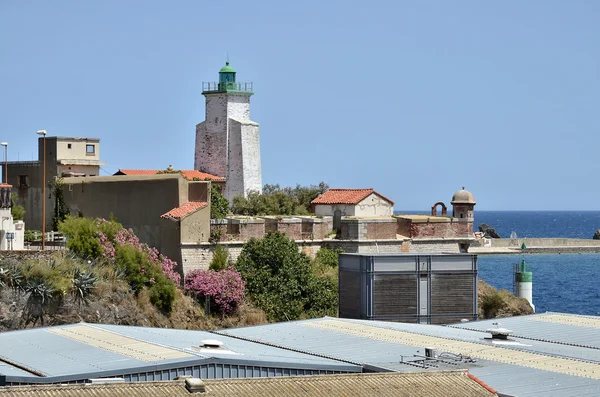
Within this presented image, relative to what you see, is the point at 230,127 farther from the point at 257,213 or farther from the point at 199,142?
the point at 257,213

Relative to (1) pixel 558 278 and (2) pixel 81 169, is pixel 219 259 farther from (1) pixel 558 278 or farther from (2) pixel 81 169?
(1) pixel 558 278

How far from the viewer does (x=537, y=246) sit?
130375 millimetres

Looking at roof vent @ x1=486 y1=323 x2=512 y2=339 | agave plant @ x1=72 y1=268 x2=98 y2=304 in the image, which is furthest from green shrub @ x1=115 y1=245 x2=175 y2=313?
roof vent @ x1=486 y1=323 x2=512 y2=339

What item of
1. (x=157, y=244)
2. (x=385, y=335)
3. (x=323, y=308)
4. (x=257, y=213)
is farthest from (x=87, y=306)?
(x=257, y=213)

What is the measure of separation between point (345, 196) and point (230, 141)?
1685 cm

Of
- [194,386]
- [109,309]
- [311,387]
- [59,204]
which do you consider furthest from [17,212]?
[194,386]

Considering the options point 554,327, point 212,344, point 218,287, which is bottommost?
point 554,327

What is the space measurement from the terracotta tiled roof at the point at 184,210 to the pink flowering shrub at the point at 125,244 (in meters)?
1.51

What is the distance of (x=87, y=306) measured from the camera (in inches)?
1734

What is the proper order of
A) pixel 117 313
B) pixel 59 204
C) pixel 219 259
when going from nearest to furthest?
pixel 117 313, pixel 219 259, pixel 59 204

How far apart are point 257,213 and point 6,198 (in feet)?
44.6

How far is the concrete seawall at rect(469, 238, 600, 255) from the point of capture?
123938mm

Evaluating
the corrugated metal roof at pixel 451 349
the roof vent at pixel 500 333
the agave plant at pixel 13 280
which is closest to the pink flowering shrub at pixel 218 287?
the agave plant at pixel 13 280

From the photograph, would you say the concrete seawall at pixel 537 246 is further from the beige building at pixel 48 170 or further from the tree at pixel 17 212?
the tree at pixel 17 212
